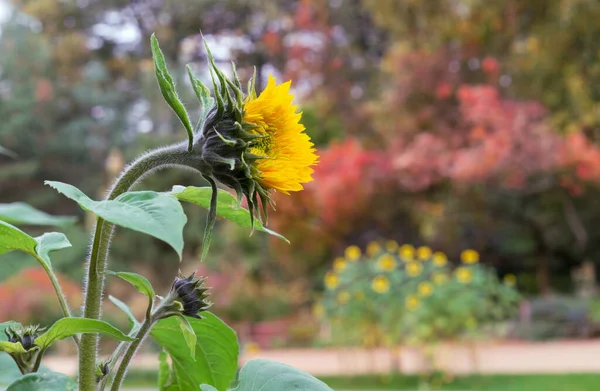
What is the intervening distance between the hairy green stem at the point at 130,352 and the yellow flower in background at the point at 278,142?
80mm

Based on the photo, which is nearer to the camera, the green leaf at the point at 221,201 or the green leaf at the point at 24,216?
the green leaf at the point at 221,201

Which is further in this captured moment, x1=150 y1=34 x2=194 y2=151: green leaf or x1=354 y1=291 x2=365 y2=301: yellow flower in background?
x1=354 y1=291 x2=365 y2=301: yellow flower in background

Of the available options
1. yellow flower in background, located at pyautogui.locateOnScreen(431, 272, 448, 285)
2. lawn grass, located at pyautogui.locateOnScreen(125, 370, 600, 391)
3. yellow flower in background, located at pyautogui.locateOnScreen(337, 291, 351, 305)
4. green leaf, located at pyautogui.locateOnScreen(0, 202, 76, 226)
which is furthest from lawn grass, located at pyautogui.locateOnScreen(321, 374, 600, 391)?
green leaf, located at pyautogui.locateOnScreen(0, 202, 76, 226)

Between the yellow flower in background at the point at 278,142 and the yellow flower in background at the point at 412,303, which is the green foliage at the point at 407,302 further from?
the yellow flower in background at the point at 278,142

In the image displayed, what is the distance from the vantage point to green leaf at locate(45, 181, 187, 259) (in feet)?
0.69

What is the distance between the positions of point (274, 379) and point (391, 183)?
507cm

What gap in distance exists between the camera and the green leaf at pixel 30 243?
28 cm

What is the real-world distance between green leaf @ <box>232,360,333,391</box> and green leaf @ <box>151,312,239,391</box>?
0.05 m

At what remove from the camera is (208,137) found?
0.91ft

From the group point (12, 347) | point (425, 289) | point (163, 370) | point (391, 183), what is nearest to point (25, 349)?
point (12, 347)

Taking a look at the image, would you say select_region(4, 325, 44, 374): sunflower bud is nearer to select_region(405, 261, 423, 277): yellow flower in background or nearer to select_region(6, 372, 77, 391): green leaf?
select_region(6, 372, 77, 391): green leaf

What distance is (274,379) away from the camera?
30 cm


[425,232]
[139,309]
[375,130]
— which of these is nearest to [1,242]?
[139,309]

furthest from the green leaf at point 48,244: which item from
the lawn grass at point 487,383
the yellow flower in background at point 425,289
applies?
the yellow flower in background at point 425,289
